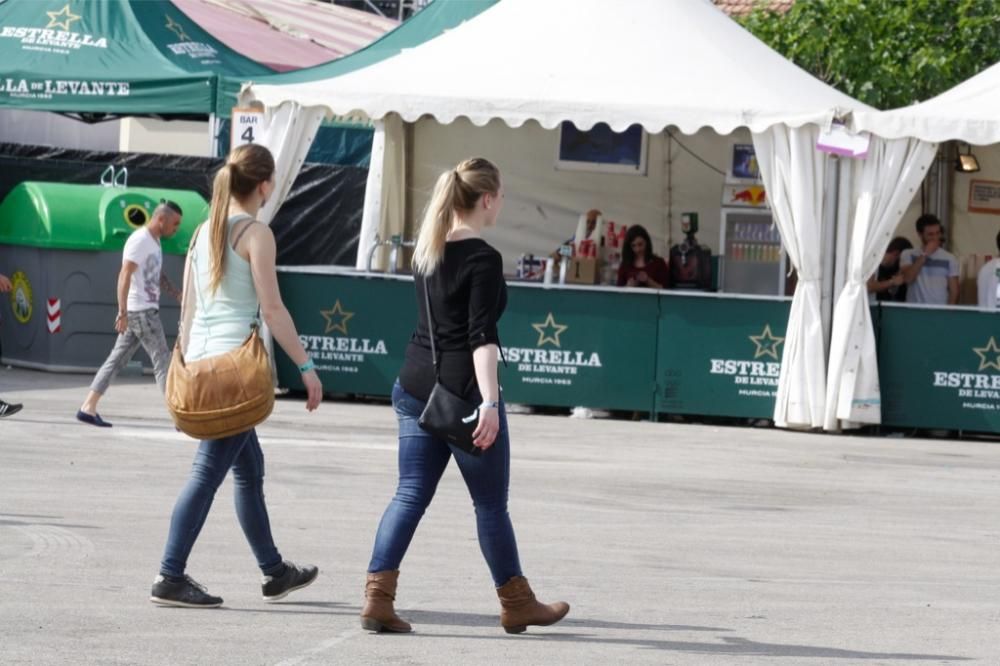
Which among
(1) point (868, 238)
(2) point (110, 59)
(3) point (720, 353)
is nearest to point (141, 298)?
(3) point (720, 353)

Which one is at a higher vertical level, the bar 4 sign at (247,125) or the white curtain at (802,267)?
the bar 4 sign at (247,125)

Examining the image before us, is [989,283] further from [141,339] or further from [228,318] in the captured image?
[228,318]

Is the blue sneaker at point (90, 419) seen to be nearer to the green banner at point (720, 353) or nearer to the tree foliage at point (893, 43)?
the green banner at point (720, 353)

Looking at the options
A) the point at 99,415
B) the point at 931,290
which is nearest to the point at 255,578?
the point at 99,415

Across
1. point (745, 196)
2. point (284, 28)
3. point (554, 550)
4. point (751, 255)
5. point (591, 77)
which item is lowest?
point (554, 550)

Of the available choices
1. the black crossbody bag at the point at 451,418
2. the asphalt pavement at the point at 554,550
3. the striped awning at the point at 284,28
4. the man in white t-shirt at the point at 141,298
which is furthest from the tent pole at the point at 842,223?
the striped awning at the point at 284,28

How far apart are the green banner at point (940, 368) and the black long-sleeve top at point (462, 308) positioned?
30.6 ft

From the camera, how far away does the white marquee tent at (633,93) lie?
49.7 feet

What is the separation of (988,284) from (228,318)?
1065 cm

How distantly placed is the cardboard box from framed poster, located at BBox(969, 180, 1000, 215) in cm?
425

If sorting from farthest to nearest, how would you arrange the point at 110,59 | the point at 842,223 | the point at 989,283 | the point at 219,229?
the point at 110,59, the point at 989,283, the point at 842,223, the point at 219,229

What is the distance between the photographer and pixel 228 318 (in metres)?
6.87

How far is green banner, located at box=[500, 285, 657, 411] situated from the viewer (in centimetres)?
1561

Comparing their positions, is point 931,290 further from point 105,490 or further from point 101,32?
point 101,32
